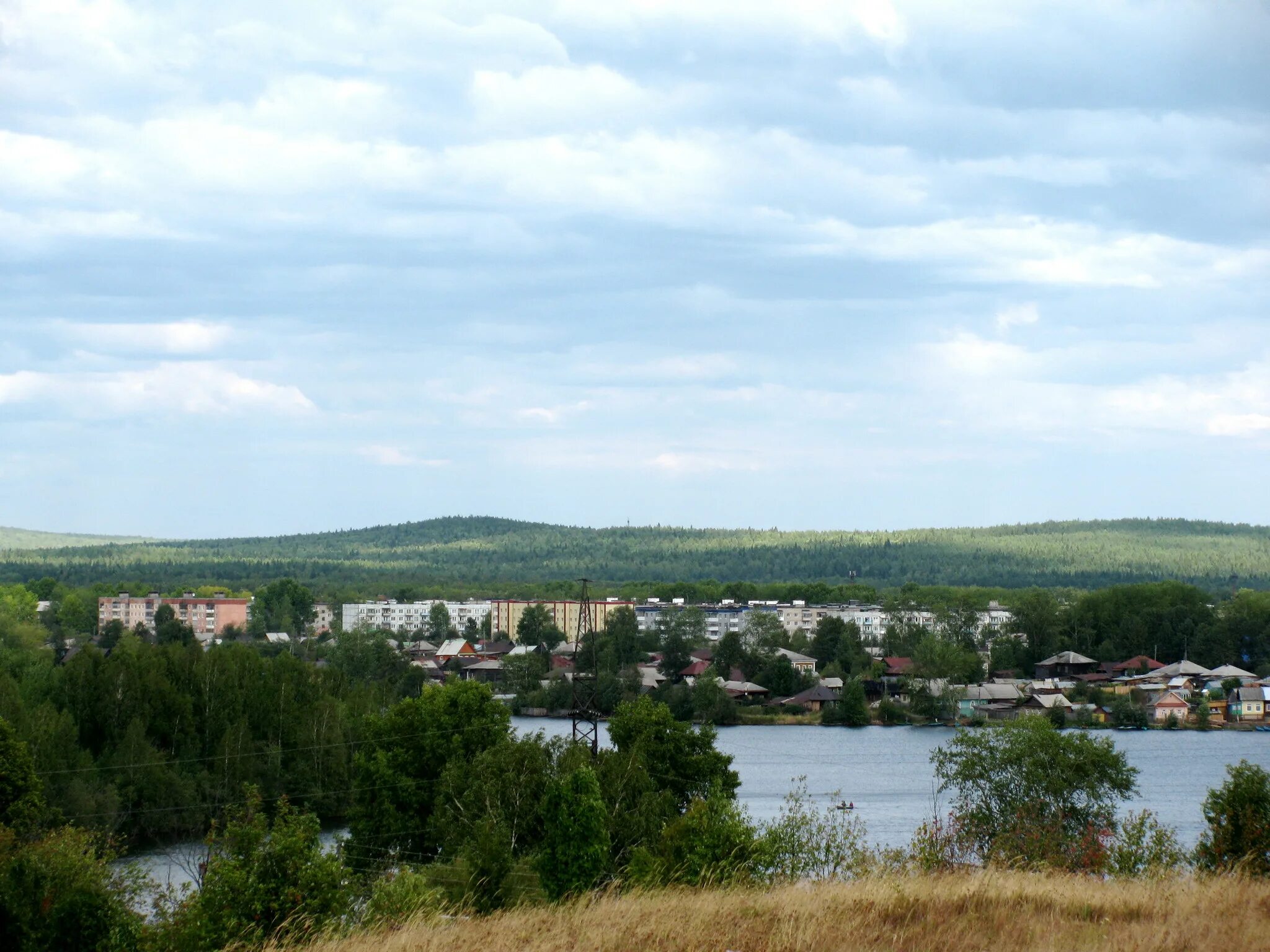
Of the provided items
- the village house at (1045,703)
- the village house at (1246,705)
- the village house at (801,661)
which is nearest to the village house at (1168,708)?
the village house at (1246,705)

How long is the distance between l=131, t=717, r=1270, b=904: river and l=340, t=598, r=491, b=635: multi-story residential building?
50873mm

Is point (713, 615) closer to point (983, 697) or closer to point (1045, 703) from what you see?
point (983, 697)

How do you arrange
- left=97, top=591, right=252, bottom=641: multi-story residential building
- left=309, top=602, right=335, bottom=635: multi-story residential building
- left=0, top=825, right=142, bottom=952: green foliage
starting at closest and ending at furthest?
left=0, top=825, right=142, bottom=952: green foliage < left=97, top=591, right=252, bottom=641: multi-story residential building < left=309, top=602, right=335, bottom=635: multi-story residential building

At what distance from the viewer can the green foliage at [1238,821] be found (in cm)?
1533

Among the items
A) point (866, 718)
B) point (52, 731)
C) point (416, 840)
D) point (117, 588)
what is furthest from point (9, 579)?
Result: point (416, 840)

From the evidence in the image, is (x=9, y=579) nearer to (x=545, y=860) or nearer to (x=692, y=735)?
(x=692, y=735)

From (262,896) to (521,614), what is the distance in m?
103

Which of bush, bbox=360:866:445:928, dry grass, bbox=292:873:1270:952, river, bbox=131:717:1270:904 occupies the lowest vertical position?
river, bbox=131:717:1270:904

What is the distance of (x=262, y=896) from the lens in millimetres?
12734

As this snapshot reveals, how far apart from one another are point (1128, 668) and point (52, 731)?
67.5 m

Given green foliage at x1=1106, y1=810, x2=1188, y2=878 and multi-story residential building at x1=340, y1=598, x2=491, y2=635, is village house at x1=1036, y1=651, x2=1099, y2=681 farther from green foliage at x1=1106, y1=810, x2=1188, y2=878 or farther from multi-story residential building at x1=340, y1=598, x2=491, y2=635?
green foliage at x1=1106, y1=810, x2=1188, y2=878

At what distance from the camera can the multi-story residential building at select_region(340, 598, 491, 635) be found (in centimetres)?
12256

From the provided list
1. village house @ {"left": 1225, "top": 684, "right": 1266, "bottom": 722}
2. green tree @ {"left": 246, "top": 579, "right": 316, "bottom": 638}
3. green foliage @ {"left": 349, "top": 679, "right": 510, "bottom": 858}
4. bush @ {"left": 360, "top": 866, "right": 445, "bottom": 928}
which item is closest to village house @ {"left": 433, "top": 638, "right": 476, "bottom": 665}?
green tree @ {"left": 246, "top": 579, "right": 316, "bottom": 638}

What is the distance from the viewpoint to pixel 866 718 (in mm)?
71312
